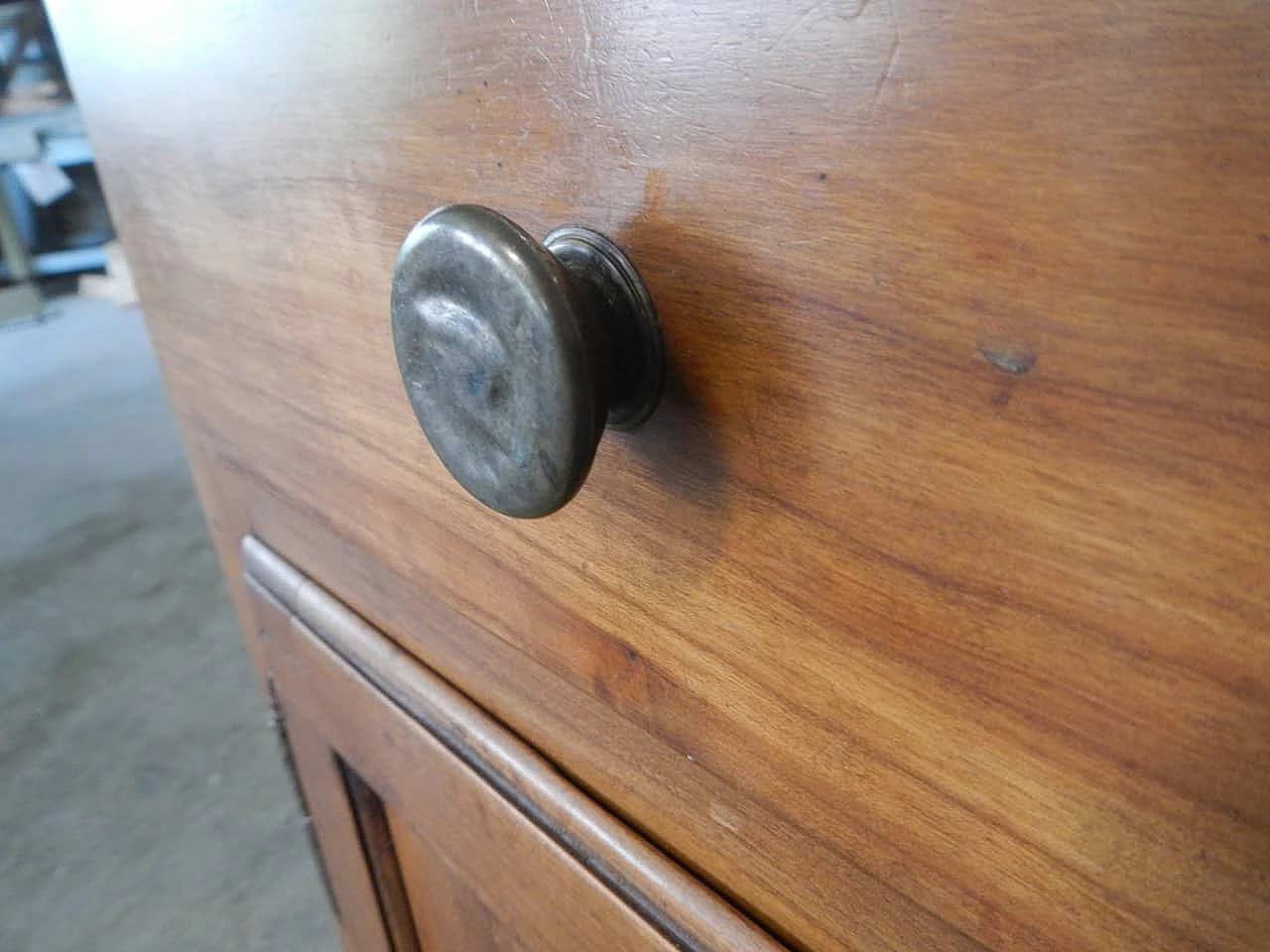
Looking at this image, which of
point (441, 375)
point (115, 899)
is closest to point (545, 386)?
point (441, 375)

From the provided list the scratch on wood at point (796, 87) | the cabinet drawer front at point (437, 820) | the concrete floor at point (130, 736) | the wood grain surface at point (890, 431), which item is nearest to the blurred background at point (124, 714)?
the concrete floor at point (130, 736)

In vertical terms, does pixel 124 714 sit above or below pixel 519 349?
below

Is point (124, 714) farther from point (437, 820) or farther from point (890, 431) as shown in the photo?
point (890, 431)

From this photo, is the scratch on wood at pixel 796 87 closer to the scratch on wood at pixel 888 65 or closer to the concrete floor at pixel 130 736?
the scratch on wood at pixel 888 65

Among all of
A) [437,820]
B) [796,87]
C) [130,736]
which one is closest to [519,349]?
[796,87]

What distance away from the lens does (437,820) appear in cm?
39

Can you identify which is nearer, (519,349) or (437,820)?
(519,349)

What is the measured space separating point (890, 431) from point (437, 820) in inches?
11.3

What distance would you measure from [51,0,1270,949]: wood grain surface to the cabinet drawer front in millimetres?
15

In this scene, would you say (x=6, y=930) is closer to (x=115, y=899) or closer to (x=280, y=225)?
(x=115, y=899)

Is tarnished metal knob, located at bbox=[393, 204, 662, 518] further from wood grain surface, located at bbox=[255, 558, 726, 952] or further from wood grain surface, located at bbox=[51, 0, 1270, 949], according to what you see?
wood grain surface, located at bbox=[255, 558, 726, 952]

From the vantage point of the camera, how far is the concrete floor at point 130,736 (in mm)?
1103

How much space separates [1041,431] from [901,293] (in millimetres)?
32

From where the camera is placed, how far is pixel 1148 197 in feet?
0.45
